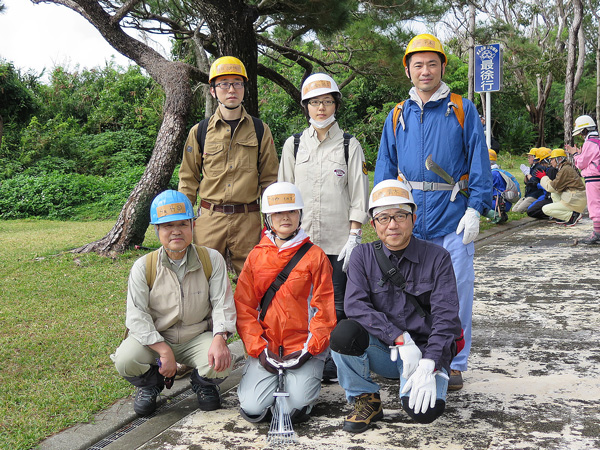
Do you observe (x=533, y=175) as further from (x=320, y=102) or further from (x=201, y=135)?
(x=201, y=135)

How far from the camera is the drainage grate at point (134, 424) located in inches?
129

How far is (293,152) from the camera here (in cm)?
423

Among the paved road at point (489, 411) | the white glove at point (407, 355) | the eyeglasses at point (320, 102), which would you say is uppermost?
the eyeglasses at point (320, 102)

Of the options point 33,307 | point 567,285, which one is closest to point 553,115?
point 567,285

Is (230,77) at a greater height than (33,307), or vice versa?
(230,77)

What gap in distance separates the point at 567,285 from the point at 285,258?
13.4 ft

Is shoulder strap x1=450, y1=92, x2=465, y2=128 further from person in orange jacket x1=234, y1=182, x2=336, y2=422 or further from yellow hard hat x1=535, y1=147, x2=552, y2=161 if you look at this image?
yellow hard hat x1=535, y1=147, x2=552, y2=161

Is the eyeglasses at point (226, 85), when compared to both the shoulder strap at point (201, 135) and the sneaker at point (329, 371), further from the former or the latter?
the sneaker at point (329, 371)

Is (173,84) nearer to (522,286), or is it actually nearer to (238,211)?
(238,211)

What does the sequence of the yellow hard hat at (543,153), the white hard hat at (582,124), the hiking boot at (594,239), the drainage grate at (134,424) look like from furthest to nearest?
the yellow hard hat at (543,153) < the white hard hat at (582,124) < the hiking boot at (594,239) < the drainage grate at (134,424)

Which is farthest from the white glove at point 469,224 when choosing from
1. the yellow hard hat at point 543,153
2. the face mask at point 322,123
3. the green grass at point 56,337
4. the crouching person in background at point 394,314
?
the yellow hard hat at point 543,153

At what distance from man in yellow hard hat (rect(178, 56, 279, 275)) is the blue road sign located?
6.69 metres

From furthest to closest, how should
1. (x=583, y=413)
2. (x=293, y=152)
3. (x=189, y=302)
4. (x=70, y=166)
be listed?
(x=70, y=166), (x=293, y=152), (x=189, y=302), (x=583, y=413)

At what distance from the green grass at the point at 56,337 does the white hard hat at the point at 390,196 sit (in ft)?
6.47
